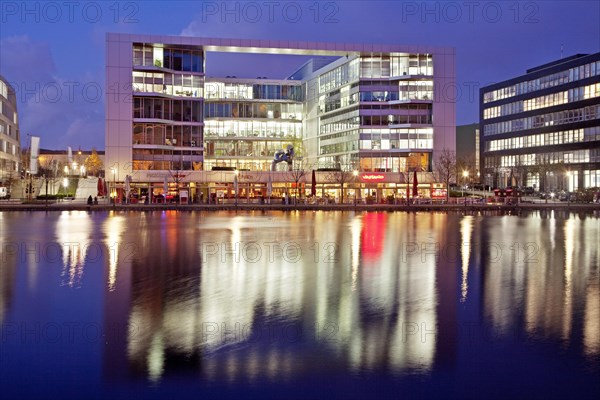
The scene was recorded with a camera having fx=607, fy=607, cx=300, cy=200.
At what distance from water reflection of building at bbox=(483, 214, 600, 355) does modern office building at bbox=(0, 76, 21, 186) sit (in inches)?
3468

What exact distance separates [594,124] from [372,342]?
90.6 m

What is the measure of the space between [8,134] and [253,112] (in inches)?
1839

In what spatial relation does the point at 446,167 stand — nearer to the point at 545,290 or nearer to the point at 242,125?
the point at 242,125

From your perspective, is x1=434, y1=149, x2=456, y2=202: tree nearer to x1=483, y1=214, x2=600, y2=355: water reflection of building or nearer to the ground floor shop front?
the ground floor shop front

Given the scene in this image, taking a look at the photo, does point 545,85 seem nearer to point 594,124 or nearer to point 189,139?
point 594,124

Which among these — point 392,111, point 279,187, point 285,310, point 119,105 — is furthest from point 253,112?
point 285,310

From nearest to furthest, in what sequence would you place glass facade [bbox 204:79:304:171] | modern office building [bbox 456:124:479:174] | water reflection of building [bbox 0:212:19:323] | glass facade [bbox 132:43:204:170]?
water reflection of building [bbox 0:212:19:323]
glass facade [bbox 132:43:204:170]
glass facade [bbox 204:79:304:171]
modern office building [bbox 456:124:479:174]

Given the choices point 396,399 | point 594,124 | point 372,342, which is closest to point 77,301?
point 372,342

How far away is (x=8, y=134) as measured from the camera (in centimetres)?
11075

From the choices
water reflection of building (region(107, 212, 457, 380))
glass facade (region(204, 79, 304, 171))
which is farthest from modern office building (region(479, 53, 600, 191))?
water reflection of building (region(107, 212, 457, 380))

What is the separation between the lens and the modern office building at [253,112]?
78.2 metres

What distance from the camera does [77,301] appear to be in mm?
14414

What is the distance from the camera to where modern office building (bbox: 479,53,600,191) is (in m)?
90.2

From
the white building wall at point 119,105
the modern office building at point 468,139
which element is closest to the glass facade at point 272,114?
the white building wall at point 119,105
